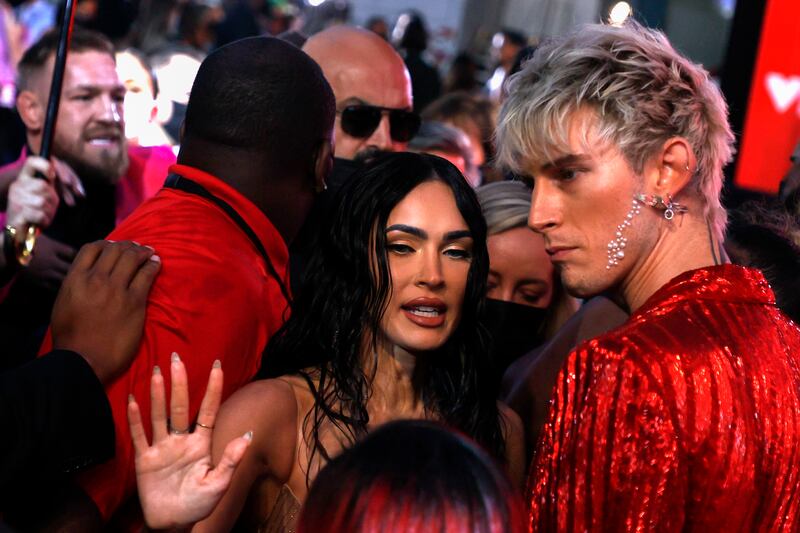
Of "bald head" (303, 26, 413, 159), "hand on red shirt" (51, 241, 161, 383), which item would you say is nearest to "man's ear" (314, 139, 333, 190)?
"hand on red shirt" (51, 241, 161, 383)

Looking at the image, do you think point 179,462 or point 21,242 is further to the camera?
point 21,242

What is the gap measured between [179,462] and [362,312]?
809 mm

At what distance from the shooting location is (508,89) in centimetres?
265

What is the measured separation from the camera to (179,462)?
7.25ft

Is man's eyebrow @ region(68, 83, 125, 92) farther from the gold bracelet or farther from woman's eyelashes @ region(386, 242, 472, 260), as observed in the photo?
woman's eyelashes @ region(386, 242, 472, 260)

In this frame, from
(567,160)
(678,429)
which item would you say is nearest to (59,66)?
(567,160)

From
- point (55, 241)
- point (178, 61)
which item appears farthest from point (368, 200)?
point (178, 61)

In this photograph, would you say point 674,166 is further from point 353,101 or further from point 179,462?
point 353,101

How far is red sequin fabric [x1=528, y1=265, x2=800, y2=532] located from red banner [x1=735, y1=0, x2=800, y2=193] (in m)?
4.73

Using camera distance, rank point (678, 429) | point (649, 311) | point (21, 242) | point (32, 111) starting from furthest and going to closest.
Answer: point (32, 111) < point (21, 242) < point (649, 311) < point (678, 429)

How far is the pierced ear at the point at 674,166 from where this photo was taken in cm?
240

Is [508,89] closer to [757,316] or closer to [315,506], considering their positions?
[757,316]

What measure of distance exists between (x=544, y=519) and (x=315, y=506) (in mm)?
839

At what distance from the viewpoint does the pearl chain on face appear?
2416mm
